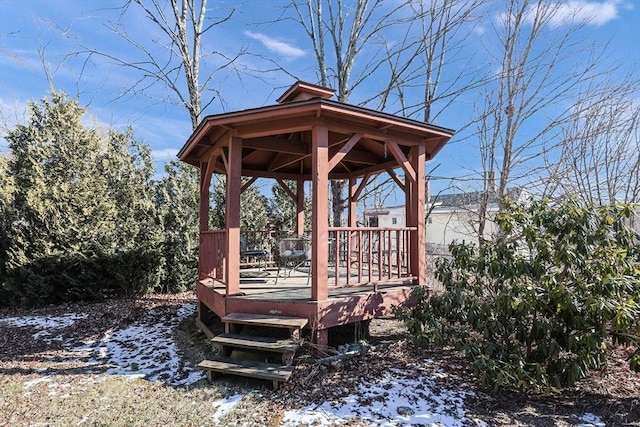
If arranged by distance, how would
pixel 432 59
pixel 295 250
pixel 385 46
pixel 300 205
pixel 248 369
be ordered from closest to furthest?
1. pixel 248 369
2. pixel 295 250
3. pixel 300 205
4. pixel 432 59
5. pixel 385 46

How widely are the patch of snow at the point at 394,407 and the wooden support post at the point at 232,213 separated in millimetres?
1930

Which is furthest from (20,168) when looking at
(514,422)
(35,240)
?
(514,422)

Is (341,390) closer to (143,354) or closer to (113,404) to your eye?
(113,404)

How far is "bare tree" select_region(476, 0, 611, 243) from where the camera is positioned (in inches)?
324

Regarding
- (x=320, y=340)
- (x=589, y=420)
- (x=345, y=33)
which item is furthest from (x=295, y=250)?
(x=345, y=33)

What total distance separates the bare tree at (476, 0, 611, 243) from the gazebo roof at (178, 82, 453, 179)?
377 centimetres

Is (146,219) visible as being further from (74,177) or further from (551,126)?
(551,126)

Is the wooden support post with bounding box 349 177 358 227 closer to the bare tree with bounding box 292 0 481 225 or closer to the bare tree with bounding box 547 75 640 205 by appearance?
the bare tree with bounding box 292 0 481 225

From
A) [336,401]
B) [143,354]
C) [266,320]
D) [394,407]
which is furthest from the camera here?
[143,354]

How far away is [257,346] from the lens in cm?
380

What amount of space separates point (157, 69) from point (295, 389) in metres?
12.5

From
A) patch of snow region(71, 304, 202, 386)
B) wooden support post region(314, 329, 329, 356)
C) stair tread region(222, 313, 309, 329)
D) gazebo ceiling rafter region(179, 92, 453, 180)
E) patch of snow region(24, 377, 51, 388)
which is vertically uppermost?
gazebo ceiling rafter region(179, 92, 453, 180)

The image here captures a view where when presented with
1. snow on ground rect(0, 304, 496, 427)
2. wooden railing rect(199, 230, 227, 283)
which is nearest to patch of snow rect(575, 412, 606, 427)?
snow on ground rect(0, 304, 496, 427)

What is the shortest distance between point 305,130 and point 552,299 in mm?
3380
